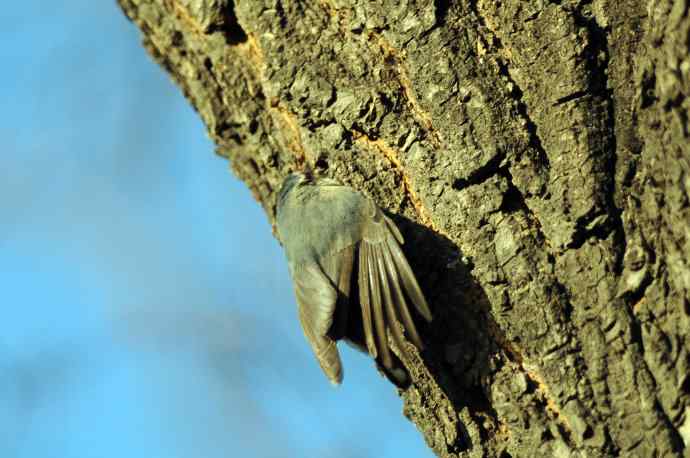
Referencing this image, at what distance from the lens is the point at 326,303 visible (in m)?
3.35

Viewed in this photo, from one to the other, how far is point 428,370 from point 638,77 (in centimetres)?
114

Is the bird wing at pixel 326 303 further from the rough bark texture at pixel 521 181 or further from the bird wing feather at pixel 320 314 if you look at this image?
the rough bark texture at pixel 521 181

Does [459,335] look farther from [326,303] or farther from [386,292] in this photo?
[326,303]

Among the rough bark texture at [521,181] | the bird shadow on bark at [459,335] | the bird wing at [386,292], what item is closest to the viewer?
the rough bark texture at [521,181]

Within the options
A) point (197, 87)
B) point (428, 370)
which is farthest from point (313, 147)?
point (428, 370)

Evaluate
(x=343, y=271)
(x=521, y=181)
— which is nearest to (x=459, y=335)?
(x=521, y=181)

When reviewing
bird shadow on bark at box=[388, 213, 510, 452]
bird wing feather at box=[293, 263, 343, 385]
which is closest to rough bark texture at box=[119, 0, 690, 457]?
bird shadow on bark at box=[388, 213, 510, 452]

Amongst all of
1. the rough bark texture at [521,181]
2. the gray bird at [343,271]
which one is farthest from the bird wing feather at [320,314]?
the rough bark texture at [521,181]

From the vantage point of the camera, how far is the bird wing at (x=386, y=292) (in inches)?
121

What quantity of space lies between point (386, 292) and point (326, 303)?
0.78 ft

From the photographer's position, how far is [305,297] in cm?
348

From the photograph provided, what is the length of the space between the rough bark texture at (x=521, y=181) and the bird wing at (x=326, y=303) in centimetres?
31

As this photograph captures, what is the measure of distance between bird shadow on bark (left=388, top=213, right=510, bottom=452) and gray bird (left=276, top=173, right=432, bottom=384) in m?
0.08

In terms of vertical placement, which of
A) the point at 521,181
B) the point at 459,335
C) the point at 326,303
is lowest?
the point at 459,335
